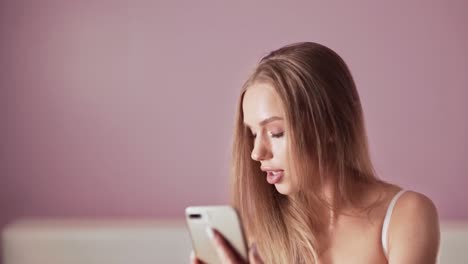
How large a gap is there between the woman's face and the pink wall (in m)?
0.96

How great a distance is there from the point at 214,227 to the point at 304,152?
0.30 meters

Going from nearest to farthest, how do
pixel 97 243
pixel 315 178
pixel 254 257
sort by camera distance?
pixel 254 257
pixel 315 178
pixel 97 243

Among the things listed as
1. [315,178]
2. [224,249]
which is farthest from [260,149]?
[224,249]

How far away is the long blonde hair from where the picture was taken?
4.85 feet

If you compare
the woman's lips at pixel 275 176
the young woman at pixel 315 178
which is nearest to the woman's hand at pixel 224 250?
the young woman at pixel 315 178

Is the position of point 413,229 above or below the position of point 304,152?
below

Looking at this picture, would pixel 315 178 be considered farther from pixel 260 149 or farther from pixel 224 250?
pixel 224 250

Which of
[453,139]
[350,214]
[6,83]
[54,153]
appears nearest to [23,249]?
[54,153]

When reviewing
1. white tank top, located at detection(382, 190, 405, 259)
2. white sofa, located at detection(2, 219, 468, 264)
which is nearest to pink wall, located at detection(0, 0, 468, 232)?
white sofa, located at detection(2, 219, 468, 264)

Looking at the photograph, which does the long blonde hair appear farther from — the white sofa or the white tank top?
the white sofa

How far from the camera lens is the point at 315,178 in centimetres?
159

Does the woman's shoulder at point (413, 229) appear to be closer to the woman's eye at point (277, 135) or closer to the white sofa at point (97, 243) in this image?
the woman's eye at point (277, 135)

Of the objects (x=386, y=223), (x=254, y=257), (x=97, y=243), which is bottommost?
(x=97, y=243)

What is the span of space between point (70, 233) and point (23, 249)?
178 millimetres
